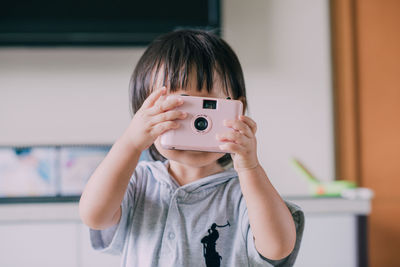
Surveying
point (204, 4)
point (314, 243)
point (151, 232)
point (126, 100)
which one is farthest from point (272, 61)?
point (151, 232)

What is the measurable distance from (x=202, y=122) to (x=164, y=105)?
0.05 meters

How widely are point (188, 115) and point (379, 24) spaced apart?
1157 millimetres

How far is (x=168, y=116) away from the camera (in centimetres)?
46

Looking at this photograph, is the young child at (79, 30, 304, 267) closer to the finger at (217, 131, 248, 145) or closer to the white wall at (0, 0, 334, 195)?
the finger at (217, 131, 248, 145)

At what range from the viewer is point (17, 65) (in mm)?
1306

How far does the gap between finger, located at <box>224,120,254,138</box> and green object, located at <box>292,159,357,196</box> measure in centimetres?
72

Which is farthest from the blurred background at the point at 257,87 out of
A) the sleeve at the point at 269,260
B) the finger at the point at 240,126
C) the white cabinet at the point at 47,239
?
the finger at the point at 240,126

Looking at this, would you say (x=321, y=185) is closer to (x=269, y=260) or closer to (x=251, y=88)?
(x=251, y=88)

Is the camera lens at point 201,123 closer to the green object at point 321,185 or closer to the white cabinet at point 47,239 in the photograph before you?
the white cabinet at point 47,239

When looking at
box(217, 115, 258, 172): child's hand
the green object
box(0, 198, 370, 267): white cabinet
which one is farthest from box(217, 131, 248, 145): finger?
the green object

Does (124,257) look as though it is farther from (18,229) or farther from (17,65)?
(17,65)

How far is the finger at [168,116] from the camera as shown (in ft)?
1.50

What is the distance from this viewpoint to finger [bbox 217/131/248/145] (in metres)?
0.45

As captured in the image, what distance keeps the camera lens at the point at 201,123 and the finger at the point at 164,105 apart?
1.1 inches
